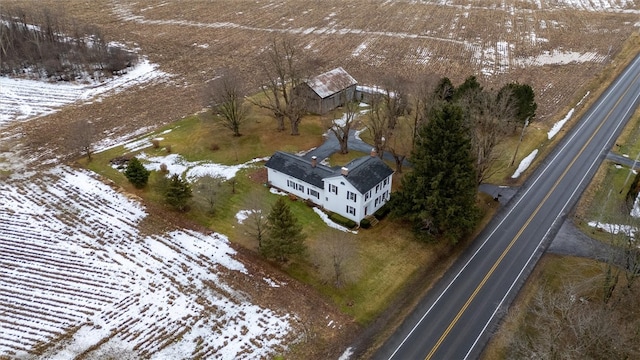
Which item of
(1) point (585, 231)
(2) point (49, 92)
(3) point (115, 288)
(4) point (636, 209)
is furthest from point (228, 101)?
(4) point (636, 209)

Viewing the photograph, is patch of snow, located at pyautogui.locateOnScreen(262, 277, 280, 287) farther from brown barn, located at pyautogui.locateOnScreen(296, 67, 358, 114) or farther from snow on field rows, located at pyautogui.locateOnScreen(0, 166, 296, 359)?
brown barn, located at pyautogui.locateOnScreen(296, 67, 358, 114)

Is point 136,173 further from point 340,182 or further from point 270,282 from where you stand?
point 340,182

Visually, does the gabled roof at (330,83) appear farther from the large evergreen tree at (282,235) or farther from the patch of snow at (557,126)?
the large evergreen tree at (282,235)

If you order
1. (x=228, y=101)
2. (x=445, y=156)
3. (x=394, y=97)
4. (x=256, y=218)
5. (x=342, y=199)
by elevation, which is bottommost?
(x=342, y=199)

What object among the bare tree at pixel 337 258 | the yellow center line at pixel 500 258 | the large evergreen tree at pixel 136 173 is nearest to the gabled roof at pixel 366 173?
the bare tree at pixel 337 258

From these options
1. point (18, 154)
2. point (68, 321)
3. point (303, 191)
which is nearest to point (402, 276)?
point (303, 191)

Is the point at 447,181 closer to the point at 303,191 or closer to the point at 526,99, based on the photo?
the point at 303,191
